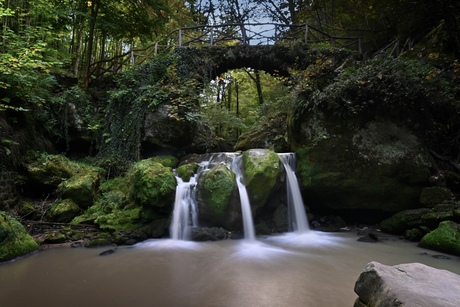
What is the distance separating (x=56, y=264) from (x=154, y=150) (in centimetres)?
564

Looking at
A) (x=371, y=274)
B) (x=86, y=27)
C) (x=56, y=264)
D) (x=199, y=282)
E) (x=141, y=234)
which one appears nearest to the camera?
(x=371, y=274)

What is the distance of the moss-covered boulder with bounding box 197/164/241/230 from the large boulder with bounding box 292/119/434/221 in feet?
7.27

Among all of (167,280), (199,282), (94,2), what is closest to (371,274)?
(199,282)

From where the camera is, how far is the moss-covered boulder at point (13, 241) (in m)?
4.53

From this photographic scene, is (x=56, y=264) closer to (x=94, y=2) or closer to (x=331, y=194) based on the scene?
(x=331, y=194)

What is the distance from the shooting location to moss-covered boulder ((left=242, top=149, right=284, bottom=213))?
23.2ft

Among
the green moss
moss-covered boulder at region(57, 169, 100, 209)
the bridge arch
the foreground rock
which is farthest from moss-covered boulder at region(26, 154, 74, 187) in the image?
the foreground rock

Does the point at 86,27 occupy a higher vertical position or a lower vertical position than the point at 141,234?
higher

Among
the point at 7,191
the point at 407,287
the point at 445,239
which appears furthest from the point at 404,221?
the point at 7,191

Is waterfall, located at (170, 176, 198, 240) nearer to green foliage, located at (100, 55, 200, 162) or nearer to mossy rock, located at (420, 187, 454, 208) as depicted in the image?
green foliage, located at (100, 55, 200, 162)

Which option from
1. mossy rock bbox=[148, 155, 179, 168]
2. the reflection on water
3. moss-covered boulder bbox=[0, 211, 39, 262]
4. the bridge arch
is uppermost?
the bridge arch

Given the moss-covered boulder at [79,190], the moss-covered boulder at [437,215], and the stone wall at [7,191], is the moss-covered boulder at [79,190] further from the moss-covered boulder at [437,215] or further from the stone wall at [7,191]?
the moss-covered boulder at [437,215]

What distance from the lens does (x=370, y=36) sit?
12.2 metres

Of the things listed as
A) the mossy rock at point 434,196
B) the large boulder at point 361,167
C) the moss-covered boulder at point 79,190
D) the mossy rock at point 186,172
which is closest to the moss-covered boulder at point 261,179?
the large boulder at point 361,167
